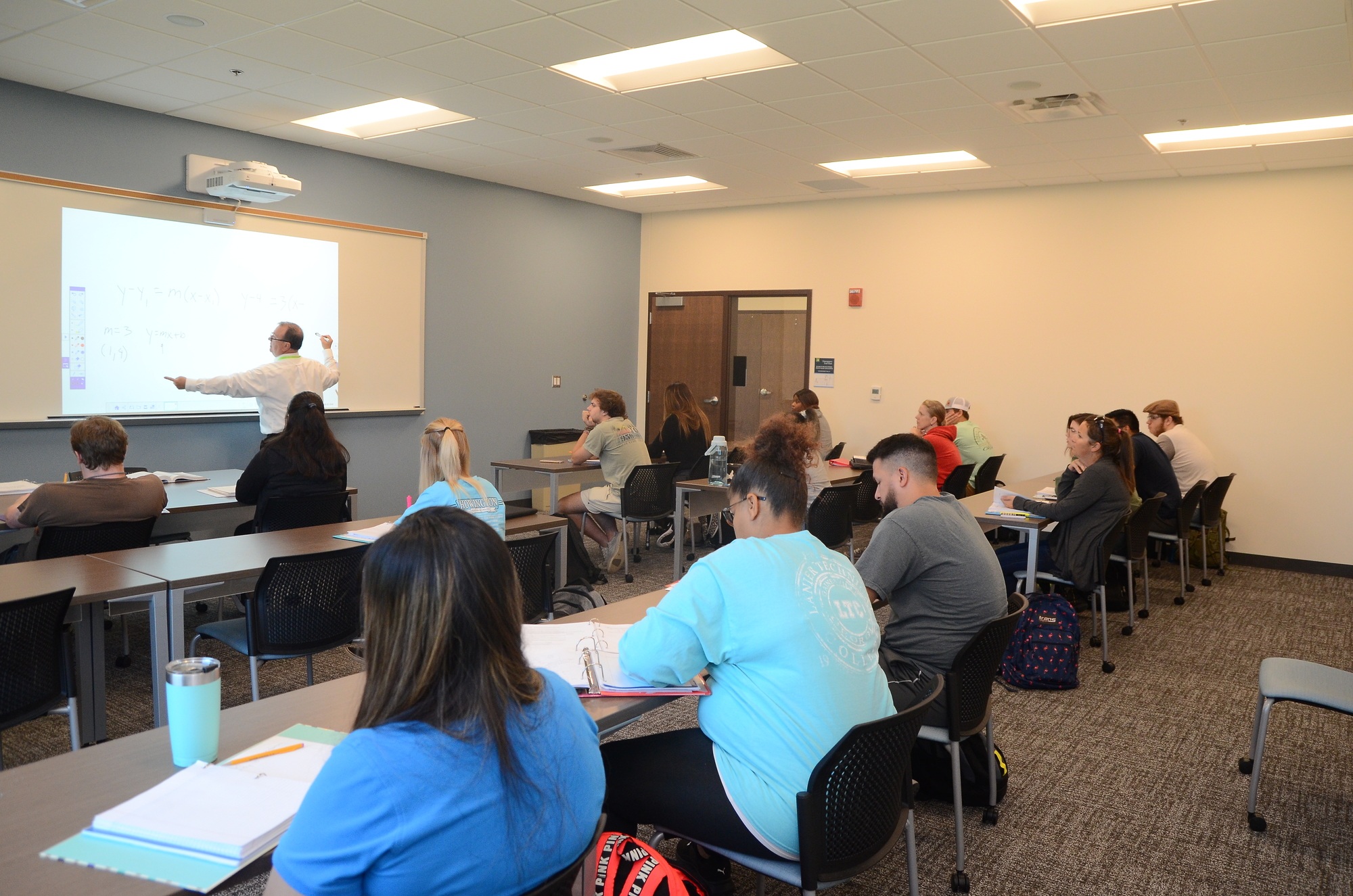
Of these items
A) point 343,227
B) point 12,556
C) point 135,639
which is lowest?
point 135,639

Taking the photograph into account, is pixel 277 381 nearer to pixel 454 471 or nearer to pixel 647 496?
pixel 647 496

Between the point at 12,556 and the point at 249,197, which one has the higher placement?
the point at 249,197

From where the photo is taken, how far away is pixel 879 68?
185 inches

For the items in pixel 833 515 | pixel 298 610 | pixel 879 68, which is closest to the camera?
pixel 298 610

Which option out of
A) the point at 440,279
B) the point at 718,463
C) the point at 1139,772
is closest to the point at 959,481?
the point at 718,463

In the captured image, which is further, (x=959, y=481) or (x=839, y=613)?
(x=959, y=481)

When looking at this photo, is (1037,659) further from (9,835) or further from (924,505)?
(9,835)

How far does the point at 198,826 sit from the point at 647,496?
5.04 m

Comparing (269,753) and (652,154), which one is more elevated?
(652,154)

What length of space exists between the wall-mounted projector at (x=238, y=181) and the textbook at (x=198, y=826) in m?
5.30

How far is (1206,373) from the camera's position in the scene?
710 centimetres

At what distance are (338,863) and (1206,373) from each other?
24.9 feet

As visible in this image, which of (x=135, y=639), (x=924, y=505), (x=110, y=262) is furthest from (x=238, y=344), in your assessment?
(x=924, y=505)

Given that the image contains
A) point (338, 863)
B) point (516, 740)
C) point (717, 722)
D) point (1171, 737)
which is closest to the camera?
point (338, 863)
